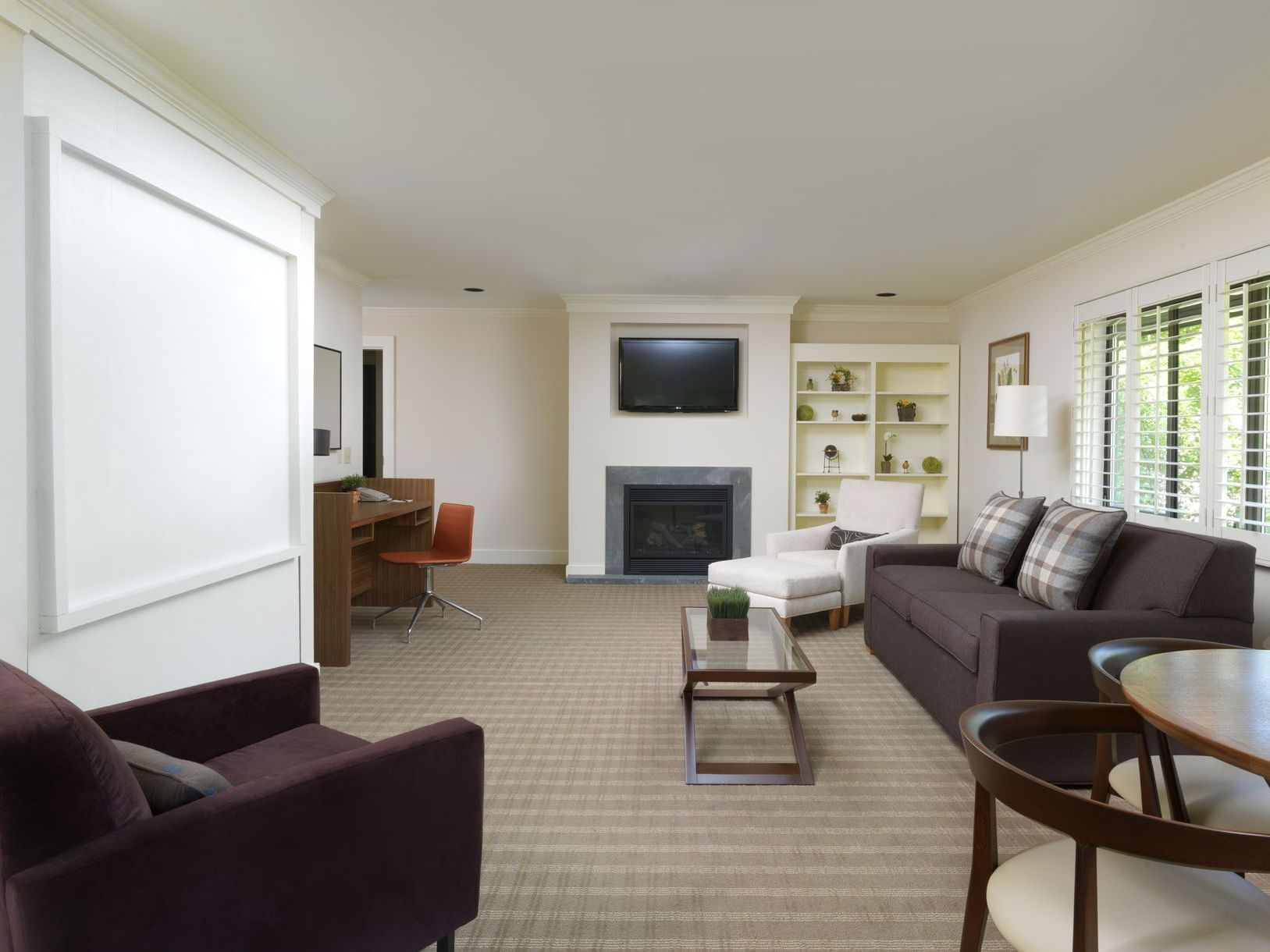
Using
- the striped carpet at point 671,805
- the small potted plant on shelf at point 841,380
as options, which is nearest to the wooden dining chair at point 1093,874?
the striped carpet at point 671,805

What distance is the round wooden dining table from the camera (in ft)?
4.19

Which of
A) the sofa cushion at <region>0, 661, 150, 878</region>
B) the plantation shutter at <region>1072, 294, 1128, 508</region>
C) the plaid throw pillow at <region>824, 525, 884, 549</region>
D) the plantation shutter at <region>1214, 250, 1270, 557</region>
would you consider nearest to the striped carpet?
the sofa cushion at <region>0, 661, 150, 878</region>

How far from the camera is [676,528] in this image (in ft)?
22.1

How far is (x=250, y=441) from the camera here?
3.27 meters

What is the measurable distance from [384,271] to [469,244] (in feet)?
3.76

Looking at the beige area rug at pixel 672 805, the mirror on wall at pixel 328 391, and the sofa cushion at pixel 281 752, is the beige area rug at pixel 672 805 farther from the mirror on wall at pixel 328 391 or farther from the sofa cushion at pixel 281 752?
the mirror on wall at pixel 328 391

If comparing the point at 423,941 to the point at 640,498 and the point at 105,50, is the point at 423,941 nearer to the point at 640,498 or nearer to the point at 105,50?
the point at 105,50

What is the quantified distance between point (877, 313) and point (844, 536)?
2495 mm

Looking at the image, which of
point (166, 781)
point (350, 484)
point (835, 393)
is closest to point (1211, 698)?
point (166, 781)

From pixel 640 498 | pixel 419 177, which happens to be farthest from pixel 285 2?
pixel 640 498

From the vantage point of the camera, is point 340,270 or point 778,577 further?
point 340,270

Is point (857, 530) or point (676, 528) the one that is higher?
point (857, 530)

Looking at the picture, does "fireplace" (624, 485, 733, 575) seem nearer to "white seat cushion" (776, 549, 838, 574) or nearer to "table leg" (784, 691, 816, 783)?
"white seat cushion" (776, 549, 838, 574)

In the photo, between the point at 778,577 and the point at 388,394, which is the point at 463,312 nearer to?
the point at 388,394
